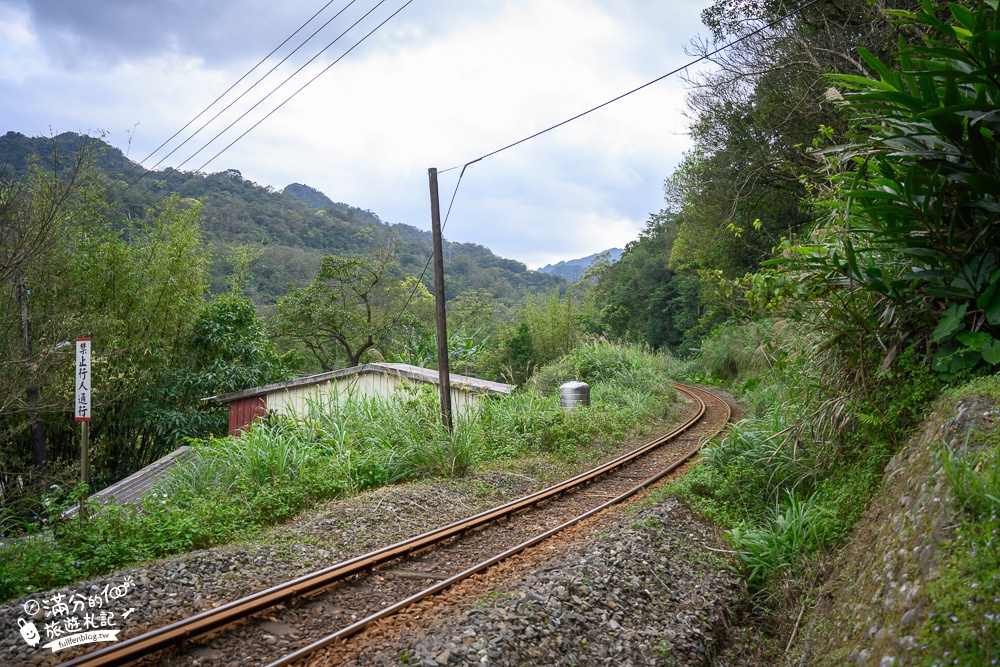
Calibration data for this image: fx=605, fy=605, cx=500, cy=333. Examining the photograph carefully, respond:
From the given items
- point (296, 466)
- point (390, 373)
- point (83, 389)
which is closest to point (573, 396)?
point (390, 373)

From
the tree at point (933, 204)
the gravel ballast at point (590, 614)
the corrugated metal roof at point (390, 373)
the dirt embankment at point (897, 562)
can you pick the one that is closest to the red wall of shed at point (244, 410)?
the corrugated metal roof at point (390, 373)

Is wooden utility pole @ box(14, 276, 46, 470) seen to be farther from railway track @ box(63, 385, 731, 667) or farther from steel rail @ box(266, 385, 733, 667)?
steel rail @ box(266, 385, 733, 667)

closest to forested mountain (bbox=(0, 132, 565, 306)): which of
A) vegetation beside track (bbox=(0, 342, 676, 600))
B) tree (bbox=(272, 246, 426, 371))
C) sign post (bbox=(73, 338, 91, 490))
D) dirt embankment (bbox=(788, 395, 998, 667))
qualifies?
tree (bbox=(272, 246, 426, 371))

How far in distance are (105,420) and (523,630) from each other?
49.9 feet

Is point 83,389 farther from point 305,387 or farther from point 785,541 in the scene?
point 305,387

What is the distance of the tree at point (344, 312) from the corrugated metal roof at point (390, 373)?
8.43m

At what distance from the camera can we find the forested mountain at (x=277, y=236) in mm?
32625

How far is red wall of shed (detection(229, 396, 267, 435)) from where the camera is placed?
52.7 feet

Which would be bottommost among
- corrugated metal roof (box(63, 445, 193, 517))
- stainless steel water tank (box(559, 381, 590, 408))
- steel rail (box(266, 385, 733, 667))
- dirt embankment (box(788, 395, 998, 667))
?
corrugated metal roof (box(63, 445, 193, 517))

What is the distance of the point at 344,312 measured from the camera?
80.7ft

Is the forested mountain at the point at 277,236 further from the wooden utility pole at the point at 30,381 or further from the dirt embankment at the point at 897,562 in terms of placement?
the dirt embankment at the point at 897,562

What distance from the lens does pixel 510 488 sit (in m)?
8.48
